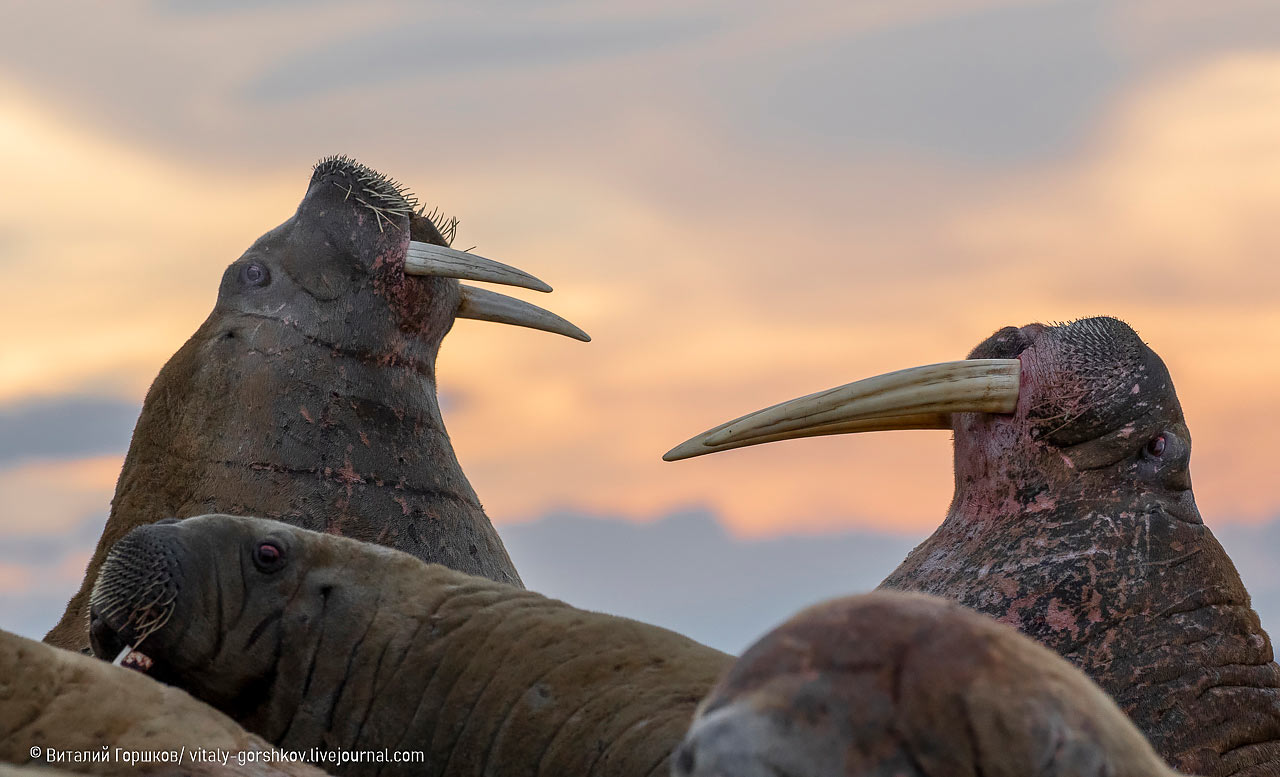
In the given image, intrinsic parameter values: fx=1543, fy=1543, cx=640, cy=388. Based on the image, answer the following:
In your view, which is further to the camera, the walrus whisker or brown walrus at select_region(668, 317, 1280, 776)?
brown walrus at select_region(668, 317, 1280, 776)

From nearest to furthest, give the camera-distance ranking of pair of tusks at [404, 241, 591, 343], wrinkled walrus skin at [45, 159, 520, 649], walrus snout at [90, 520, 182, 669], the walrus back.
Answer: the walrus back, walrus snout at [90, 520, 182, 669], wrinkled walrus skin at [45, 159, 520, 649], pair of tusks at [404, 241, 591, 343]

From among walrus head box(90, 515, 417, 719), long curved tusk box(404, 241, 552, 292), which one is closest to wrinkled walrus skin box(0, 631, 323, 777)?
walrus head box(90, 515, 417, 719)

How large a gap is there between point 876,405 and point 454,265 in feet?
9.03

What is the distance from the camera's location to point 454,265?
8773 millimetres

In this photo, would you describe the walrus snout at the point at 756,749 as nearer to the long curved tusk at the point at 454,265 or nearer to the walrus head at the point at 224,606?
the walrus head at the point at 224,606

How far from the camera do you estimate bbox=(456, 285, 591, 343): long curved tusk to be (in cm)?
923

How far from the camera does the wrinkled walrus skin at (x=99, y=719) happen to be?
417 cm

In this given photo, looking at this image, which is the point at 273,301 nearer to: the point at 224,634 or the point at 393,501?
the point at 393,501

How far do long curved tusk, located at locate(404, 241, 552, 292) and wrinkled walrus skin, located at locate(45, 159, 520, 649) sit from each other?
74 millimetres

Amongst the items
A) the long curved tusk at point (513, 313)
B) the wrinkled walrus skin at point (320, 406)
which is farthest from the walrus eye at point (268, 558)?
the long curved tusk at point (513, 313)

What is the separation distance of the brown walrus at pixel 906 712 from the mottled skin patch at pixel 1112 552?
4.06 m

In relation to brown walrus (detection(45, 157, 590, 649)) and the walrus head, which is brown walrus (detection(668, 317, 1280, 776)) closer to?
brown walrus (detection(45, 157, 590, 649))

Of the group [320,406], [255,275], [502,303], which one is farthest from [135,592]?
[502,303]

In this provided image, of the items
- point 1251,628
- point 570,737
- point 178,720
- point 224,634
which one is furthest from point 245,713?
point 1251,628
